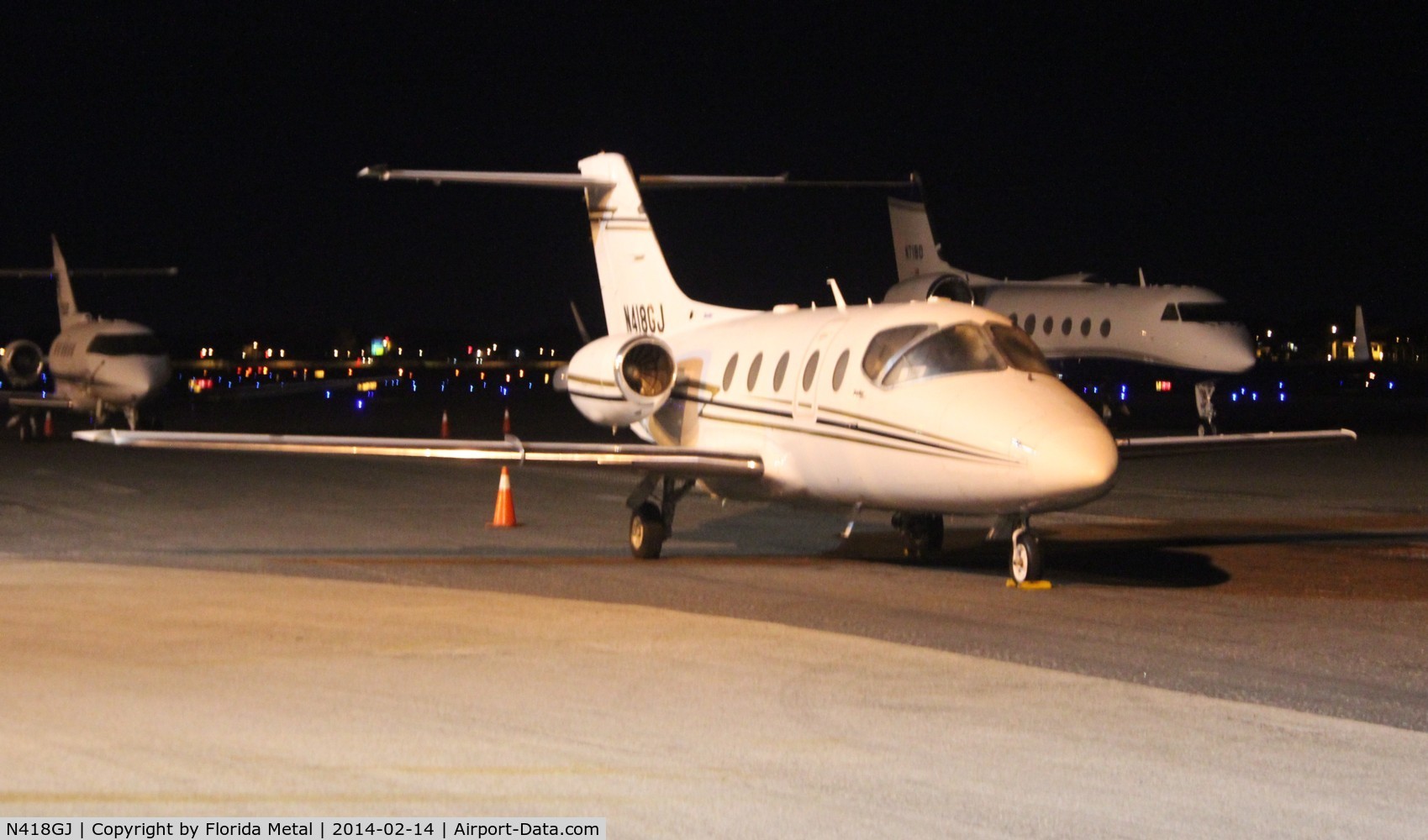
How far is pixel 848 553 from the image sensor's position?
583 inches

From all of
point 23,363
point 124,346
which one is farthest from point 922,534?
point 23,363

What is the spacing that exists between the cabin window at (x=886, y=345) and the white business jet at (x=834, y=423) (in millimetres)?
15

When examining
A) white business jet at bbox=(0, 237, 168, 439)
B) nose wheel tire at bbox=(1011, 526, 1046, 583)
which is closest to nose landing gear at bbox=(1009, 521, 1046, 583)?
nose wheel tire at bbox=(1011, 526, 1046, 583)

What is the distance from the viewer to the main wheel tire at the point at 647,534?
46.9ft

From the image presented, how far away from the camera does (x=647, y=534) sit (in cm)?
1429

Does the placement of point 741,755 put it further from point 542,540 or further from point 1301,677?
point 542,540

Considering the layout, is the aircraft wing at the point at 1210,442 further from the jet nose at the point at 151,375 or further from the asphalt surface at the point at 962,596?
the jet nose at the point at 151,375

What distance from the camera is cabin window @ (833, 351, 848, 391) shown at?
13.4m

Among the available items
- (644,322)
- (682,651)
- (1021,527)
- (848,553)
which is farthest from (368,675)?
(644,322)

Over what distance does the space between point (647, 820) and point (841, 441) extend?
309 inches

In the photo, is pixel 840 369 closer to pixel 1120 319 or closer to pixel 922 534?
pixel 922 534

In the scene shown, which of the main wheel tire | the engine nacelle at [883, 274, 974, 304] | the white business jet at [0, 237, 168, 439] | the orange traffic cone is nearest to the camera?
the main wheel tire
